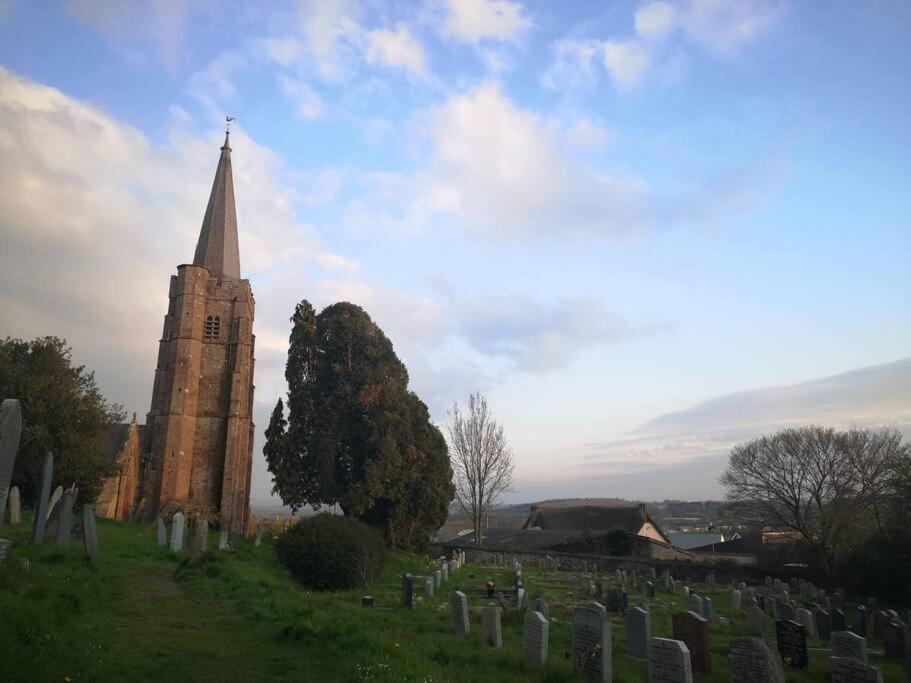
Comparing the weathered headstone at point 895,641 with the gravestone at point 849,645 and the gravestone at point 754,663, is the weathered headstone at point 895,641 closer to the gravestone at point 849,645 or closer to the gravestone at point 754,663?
the gravestone at point 849,645

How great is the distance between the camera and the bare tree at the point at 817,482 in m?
31.9

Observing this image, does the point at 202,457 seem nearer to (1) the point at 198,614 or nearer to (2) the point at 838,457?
(1) the point at 198,614

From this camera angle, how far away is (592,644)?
8.20 metres

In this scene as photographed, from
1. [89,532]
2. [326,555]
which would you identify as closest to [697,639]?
[326,555]

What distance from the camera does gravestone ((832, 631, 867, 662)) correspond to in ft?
29.9

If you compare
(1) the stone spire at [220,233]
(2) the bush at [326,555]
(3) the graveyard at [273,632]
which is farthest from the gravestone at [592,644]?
(1) the stone spire at [220,233]

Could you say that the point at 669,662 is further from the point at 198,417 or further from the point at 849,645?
the point at 198,417

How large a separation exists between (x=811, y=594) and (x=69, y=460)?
31036mm

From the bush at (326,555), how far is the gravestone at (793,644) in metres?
10.7

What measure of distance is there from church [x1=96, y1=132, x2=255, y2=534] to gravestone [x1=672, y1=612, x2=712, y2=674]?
27.0 metres

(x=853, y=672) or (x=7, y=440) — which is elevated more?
(x=7, y=440)

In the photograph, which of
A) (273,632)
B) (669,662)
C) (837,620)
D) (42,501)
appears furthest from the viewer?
(837,620)

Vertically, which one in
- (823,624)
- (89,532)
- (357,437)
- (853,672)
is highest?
(357,437)

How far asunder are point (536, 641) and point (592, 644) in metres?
0.87
